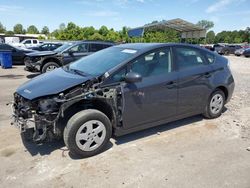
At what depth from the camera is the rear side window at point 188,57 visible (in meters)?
4.58

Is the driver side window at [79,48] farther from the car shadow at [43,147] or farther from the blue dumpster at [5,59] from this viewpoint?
the car shadow at [43,147]

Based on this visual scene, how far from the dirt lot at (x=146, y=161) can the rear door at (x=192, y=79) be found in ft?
1.57

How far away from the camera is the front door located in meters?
3.94

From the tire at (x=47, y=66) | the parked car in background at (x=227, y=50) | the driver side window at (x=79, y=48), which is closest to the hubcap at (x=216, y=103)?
the driver side window at (x=79, y=48)

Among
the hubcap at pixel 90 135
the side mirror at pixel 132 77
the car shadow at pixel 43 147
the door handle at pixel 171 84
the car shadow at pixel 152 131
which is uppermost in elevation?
the side mirror at pixel 132 77

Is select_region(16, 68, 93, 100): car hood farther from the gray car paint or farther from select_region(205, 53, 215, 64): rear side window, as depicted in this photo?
select_region(205, 53, 215, 64): rear side window

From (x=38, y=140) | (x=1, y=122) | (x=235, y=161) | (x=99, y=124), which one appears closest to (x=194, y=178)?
(x=235, y=161)

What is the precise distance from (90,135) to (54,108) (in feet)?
2.12

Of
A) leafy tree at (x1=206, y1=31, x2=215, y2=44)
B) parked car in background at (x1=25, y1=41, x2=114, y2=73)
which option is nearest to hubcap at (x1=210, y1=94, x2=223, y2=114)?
parked car in background at (x1=25, y1=41, x2=114, y2=73)

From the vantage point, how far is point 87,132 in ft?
12.0

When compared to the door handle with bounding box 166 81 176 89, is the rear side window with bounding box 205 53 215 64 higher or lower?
higher

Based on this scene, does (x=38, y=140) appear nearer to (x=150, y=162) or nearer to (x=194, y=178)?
(x=150, y=162)

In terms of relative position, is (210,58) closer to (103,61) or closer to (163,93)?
(163,93)

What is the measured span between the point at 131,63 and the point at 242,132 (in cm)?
255
